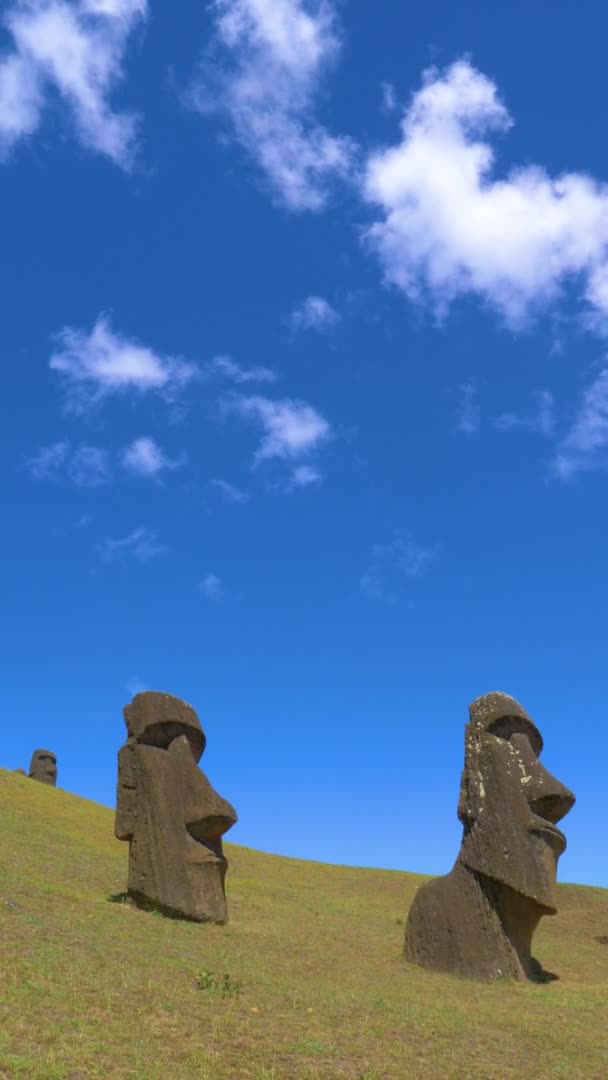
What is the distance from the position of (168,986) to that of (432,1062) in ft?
11.9

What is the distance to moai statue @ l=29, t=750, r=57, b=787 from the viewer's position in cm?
5400

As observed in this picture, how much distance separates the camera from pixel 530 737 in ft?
61.5

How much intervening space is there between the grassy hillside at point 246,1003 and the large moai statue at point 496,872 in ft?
2.21

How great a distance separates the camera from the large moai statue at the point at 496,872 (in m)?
16.7

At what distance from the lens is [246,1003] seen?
11.3 metres

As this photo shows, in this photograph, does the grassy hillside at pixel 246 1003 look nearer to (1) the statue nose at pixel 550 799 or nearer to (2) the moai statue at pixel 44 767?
(1) the statue nose at pixel 550 799

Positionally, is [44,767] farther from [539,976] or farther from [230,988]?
[230,988]

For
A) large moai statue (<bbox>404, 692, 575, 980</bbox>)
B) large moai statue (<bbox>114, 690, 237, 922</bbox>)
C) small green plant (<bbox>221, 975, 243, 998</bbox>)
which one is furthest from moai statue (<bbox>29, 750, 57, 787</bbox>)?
small green plant (<bbox>221, 975, 243, 998</bbox>)

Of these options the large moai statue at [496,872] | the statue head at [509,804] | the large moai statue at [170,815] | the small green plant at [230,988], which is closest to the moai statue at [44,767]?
the large moai statue at [170,815]

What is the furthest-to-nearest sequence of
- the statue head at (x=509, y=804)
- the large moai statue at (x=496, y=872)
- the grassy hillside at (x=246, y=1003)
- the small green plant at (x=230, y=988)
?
the statue head at (x=509, y=804), the large moai statue at (x=496, y=872), the small green plant at (x=230, y=988), the grassy hillside at (x=246, y=1003)

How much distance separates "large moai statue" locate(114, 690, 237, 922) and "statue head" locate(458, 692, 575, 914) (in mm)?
5692

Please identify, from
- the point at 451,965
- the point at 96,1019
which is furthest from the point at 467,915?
the point at 96,1019

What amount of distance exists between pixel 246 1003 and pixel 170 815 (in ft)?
27.5

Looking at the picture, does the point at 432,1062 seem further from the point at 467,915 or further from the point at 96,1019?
the point at 467,915
